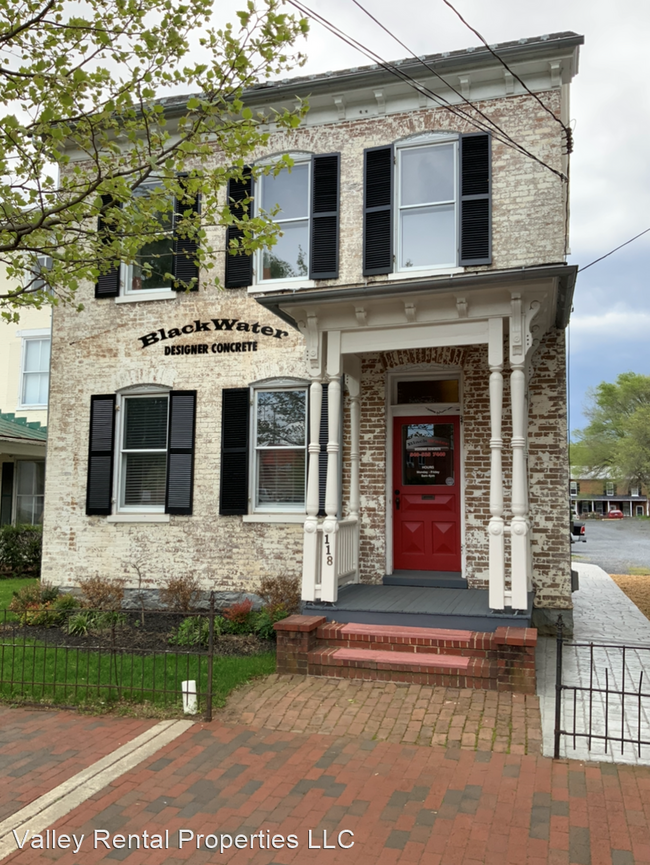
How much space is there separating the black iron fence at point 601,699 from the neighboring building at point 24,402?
41.9 ft

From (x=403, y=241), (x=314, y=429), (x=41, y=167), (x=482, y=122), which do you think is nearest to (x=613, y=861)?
(x=314, y=429)

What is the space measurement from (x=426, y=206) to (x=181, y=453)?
4.96 meters

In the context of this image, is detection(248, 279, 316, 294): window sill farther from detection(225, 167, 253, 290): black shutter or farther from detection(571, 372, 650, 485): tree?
detection(571, 372, 650, 485): tree

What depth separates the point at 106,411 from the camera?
1055cm

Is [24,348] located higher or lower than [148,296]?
higher

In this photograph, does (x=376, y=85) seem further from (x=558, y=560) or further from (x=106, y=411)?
(x=558, y=560)

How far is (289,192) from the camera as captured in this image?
33.6 ft

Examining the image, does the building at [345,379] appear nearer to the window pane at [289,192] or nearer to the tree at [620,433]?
the window pane at [289,192]

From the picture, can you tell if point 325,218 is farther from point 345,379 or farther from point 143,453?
point 143,453

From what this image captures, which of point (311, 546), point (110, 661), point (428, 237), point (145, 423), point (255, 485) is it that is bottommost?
point (110, 661)

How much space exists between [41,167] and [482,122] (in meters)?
5.77

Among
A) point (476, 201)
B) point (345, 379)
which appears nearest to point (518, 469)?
point (345, 379)

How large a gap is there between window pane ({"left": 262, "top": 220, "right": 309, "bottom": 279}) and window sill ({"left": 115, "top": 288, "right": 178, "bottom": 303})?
1.46 metres

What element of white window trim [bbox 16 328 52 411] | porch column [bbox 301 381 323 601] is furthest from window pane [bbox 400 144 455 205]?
white window trim [bbox 16 328 52 411]
